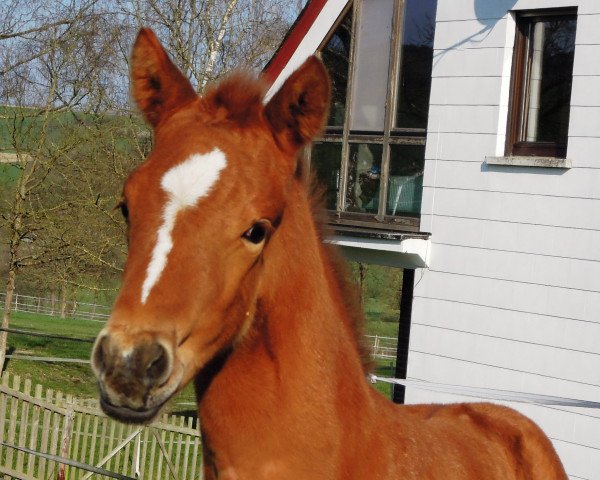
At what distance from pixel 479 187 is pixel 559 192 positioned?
0.84 metres

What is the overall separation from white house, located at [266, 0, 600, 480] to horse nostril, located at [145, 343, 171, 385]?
6272 millimetres

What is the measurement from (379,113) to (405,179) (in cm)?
80

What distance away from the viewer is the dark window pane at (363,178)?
9641mm

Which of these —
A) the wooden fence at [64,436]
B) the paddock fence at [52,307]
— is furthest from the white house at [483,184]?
the paddock fence at [52,307]

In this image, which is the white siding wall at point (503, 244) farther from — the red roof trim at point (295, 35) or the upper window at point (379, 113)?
the red roof trim at point (295, 35)

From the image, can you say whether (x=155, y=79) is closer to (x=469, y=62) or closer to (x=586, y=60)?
(x=586, y=60)

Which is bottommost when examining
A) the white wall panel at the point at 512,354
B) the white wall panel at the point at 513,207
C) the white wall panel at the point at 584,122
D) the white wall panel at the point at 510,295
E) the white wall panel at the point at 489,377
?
the white wall panel at the point at 489,377

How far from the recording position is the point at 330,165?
10.0 meters

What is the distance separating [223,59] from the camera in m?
19.2

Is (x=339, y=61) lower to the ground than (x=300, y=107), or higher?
higher

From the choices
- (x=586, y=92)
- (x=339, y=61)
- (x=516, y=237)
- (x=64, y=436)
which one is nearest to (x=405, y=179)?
(x=516, y=237)

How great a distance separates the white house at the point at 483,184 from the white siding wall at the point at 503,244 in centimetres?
1

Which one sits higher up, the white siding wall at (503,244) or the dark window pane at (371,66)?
the dark window pane at (371,66)

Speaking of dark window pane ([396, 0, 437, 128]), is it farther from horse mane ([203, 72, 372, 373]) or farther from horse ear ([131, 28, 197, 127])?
horse ear ([131, 28, 197, 127])
